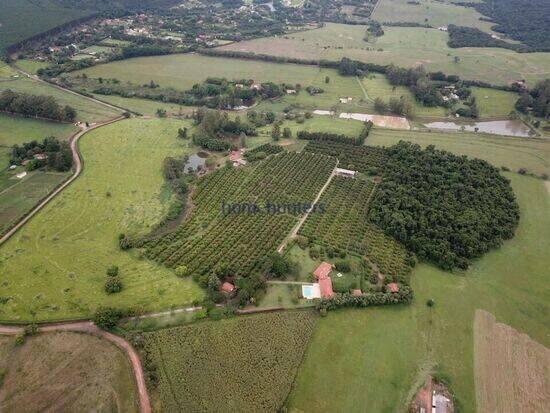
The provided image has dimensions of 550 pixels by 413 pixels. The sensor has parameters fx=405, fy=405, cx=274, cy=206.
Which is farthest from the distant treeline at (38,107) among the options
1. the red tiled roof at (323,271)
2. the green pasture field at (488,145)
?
the red tiled roof at (323,271)

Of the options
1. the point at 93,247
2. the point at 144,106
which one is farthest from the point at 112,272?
the point at 144,106

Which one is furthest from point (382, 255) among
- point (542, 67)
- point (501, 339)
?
point (542, 67)

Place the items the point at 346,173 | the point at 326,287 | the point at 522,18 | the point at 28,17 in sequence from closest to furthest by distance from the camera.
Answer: the point at 326,287 < the point at 346,173 < the point at 28,17 < the point at 522,18

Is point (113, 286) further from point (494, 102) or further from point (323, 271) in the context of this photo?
point (494, 102)

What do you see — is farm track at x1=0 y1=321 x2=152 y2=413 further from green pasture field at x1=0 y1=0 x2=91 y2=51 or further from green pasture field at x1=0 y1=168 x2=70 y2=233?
green pasture field at x1=0 y1=0 x2=91 y2=51

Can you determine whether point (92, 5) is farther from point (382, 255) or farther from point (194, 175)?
point (382, 255)

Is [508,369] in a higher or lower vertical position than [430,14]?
lower

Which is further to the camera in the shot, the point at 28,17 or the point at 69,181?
the point at 28,17

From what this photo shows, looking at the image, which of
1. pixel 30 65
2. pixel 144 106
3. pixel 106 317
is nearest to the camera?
pixel 106 317

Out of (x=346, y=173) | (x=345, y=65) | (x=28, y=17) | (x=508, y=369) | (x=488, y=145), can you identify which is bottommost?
(x=488, y=145)
